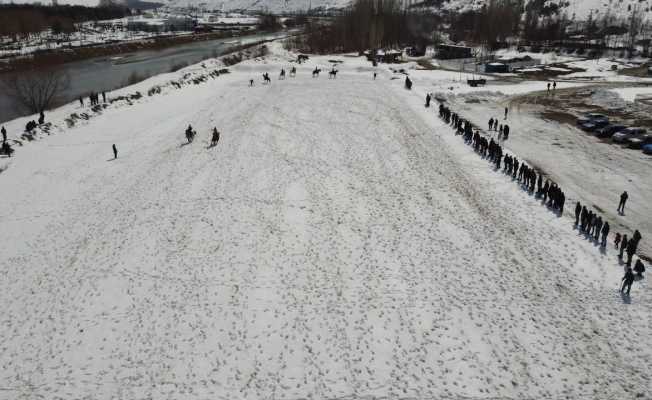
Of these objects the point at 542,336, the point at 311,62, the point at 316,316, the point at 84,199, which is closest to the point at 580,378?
the point at 542,336

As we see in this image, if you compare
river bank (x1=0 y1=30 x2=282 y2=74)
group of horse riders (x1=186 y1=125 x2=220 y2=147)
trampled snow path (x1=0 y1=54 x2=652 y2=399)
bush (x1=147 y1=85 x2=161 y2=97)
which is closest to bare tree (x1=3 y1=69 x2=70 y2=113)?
bush (x1=147 y1=85 x2=161 y2=97)

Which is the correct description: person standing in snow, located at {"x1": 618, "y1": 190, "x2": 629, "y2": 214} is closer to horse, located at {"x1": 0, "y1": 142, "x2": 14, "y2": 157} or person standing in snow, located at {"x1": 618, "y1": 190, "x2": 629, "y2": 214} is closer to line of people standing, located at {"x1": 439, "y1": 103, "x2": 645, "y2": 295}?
line of people standing, located at {"x1": 439, "y1": 103, "x2": 645, "y2": 295}

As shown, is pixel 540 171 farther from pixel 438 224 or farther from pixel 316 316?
pixel 316 316

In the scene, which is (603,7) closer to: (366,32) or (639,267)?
(366,32)

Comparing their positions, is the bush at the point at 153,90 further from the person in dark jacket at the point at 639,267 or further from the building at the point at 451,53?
the building at the point at 451,53

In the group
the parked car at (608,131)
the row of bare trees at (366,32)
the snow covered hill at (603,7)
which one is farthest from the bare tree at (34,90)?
the snow covered hill at (603,7)

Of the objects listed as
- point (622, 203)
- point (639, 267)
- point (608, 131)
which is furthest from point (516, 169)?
point (608, 131)

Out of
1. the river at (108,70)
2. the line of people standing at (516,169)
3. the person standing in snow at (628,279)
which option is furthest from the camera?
the river at (108,70)

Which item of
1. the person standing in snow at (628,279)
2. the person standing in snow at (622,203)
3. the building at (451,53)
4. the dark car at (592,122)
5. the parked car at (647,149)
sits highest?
the building at (451,53)
